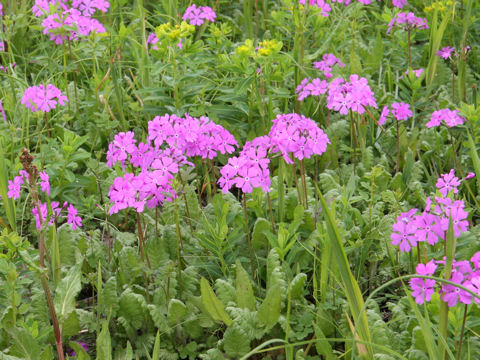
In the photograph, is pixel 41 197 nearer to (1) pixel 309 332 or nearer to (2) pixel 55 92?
(2) pixel 55 92

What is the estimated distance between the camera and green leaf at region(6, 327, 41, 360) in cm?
199

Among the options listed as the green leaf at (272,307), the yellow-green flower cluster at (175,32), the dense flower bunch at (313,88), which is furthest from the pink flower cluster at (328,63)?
the green leaf at (272,307)

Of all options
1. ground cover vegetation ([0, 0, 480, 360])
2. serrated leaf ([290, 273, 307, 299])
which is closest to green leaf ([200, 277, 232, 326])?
ground cover vegetation ([0, 0, 480, 360])

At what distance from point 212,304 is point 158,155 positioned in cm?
57

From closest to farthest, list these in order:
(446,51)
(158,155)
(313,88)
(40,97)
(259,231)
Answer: (158,155) < (259,231) < (40,97) < (313,88) < (446,51)

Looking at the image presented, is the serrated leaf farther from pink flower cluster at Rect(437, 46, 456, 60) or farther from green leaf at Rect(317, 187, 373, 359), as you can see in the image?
pink flower cluster at Rect(437, 46, 456, 60)

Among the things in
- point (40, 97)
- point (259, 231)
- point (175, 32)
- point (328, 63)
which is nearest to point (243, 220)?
point (259, 231)

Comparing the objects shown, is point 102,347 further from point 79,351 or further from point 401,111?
point 401,111

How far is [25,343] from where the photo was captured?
78.7 inches

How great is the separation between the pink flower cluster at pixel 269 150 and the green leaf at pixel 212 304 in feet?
1.10

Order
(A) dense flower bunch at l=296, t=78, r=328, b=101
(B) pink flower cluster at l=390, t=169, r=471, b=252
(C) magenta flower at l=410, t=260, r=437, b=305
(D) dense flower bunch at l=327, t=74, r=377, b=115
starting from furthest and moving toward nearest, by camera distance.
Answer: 1. (A) dense flower bunch at l=296, t=78, r=328, b=101
2. (D) dense flower bunch at l=327, t=74, r=377, b=115
3. (B) pink flower cluster at l=390, t=169, r=471, b=252
4. (C) magenta flower at l=410, t=260, r=437, b=305

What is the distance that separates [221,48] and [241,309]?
190cm

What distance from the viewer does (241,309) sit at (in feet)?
6.98

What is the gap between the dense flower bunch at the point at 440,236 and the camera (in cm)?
172
